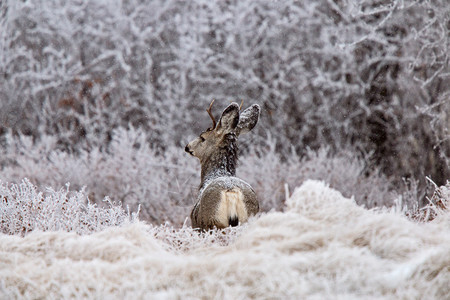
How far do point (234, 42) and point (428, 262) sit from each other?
470 centimetres

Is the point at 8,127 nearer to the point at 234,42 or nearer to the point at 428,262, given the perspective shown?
the point at 234,42

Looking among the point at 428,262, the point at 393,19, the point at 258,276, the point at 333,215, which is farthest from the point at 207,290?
the point at 393,19

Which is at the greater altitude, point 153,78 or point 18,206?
point 153,78

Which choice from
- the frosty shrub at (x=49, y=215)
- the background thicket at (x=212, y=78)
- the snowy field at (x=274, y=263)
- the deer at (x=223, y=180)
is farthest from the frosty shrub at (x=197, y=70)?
the snowy field at (x=274, y=263)

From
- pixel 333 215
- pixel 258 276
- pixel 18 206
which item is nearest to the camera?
pixel 258 276

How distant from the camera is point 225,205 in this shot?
7.86 feet

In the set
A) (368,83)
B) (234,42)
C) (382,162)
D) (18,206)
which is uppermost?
(234,42)

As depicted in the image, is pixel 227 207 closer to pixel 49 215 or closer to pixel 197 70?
pixel 49 215

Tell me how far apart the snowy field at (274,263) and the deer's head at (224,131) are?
1.01 meters

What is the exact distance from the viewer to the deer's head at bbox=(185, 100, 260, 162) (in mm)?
2680

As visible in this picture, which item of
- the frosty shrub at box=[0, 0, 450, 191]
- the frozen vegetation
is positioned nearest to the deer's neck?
the frozen vegetation

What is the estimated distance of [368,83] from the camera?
554 centimetres

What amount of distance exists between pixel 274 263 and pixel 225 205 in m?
0.95

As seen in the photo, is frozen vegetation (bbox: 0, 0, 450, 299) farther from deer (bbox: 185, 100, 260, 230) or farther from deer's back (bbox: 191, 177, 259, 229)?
deer's back (bbox: 191, 177, 259, 229)
